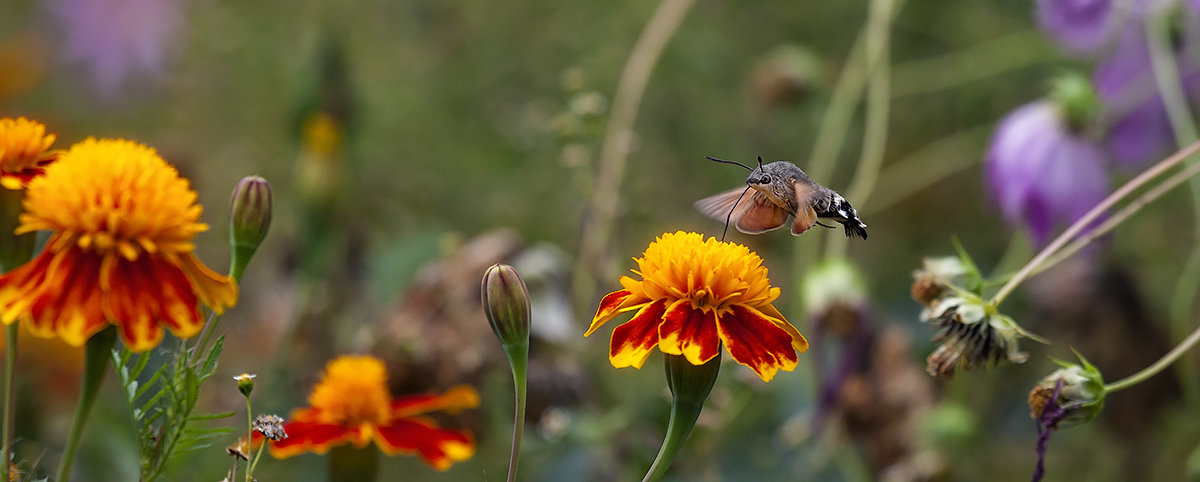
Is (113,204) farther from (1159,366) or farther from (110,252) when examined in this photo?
(1159,366)

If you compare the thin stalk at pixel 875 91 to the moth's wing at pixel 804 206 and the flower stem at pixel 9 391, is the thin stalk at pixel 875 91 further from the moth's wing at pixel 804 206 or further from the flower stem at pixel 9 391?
the flower stem at pixel 9 391

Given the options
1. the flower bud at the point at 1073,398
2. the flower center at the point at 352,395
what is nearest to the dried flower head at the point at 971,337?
the flower bud at the point at 1073,398

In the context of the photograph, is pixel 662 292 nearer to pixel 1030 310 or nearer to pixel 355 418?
pixel 355 418

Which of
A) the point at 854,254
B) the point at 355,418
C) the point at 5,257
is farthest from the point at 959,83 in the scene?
the point at 5,257

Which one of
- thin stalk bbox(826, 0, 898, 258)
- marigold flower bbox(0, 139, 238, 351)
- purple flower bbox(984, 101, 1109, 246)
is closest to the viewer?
marigold flower bbox(0, 139, 238, 351)

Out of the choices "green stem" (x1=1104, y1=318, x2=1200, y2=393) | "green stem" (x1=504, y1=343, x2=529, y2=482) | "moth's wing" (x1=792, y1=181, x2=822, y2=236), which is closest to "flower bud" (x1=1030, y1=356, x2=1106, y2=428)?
"green stem" (x1=1104, y1=318, x2=1200, y2=393)

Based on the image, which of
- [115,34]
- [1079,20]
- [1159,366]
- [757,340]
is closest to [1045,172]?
[1079,20]

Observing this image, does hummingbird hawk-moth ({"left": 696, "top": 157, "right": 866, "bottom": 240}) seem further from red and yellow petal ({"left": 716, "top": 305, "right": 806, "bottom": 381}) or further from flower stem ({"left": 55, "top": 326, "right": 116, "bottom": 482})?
flower stem ({"left": 55, "top": 326, "right": 116, "bottom": 482})
